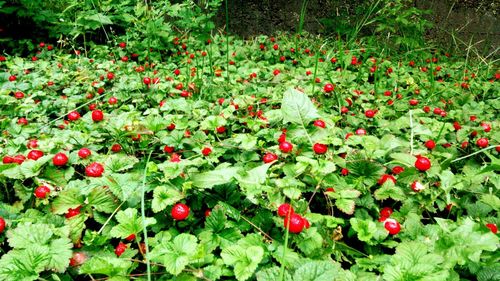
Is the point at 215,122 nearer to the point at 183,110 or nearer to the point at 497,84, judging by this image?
the point at 183,110

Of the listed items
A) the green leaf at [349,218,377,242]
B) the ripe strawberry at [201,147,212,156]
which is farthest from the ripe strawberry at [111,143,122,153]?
the green leaf at [349,218,377,242]

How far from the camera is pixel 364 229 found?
1117 mm

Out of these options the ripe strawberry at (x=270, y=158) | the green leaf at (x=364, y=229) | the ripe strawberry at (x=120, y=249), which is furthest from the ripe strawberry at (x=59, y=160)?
the green leaf at (x=364, y=229)

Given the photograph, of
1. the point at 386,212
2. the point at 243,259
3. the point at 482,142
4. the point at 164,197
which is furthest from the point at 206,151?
the point at 482,142

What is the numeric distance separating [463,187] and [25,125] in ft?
7.33

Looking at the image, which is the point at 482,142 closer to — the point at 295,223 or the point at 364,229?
the point at 364,229

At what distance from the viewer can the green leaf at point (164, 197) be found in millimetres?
1118

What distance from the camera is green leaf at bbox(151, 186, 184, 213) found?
1.12 m

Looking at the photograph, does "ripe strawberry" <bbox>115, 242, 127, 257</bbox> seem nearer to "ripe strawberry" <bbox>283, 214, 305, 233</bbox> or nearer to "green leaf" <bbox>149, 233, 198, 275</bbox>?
"green leaf" <bbox>149, 233, 198, 275</bbox>

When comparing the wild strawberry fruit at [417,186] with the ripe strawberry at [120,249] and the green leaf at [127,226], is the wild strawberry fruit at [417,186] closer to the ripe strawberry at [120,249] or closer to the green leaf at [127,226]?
the green leaf at [127,226]

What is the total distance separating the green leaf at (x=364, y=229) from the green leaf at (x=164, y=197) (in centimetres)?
57

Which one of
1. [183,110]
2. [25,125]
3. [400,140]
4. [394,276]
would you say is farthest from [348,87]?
[25,125]

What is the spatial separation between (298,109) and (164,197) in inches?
27.4

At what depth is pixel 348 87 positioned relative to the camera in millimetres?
2707
